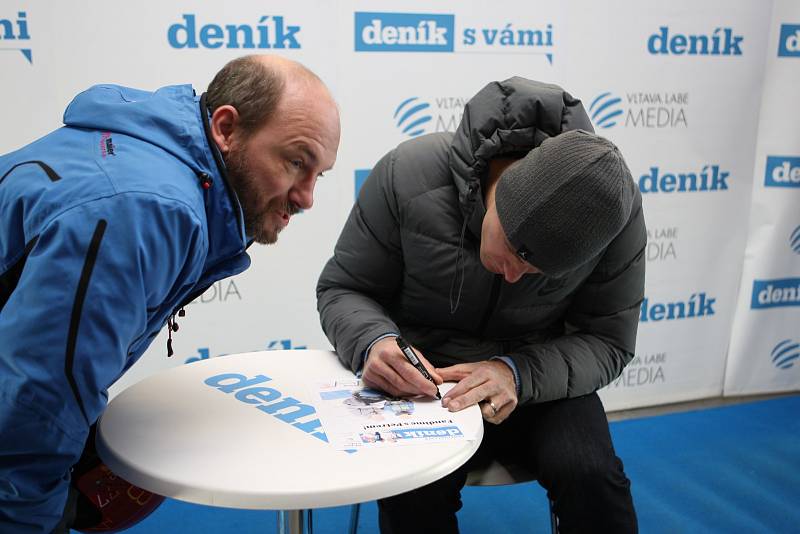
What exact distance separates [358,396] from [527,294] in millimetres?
439

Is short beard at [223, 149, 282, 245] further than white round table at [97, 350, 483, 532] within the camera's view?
Yes

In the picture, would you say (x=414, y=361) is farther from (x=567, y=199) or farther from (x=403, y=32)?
(x=403, y=32)

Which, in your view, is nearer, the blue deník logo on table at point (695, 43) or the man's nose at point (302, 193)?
the man's nose at point (302, 193)

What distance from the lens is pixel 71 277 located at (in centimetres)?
89

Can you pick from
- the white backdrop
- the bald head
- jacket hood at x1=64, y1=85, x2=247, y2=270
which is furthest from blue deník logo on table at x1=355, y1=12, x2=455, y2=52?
jacket hood at x1=64, y1=85, x2=247, y2=270

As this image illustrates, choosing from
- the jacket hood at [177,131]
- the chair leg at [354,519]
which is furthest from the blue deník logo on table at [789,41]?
the jacket hood at [177,131]

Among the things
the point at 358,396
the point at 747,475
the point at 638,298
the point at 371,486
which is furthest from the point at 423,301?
the point at 747,475

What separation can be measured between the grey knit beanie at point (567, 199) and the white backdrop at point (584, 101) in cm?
128

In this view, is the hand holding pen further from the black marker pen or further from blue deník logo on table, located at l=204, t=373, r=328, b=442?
blue deník logo on table, located at l=204, t=373, r=328, b=442

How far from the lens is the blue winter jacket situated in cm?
90

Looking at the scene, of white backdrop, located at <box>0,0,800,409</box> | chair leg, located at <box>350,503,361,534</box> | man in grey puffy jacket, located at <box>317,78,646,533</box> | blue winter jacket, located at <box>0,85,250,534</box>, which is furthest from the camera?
white backdrop, located at <box>0,0,800,409</box>

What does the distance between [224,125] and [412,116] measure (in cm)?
136

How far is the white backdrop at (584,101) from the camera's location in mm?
2154

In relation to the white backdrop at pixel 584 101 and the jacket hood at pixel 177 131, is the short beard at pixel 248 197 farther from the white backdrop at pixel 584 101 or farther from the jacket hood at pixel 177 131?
the white backdrop at pixel 584 101
